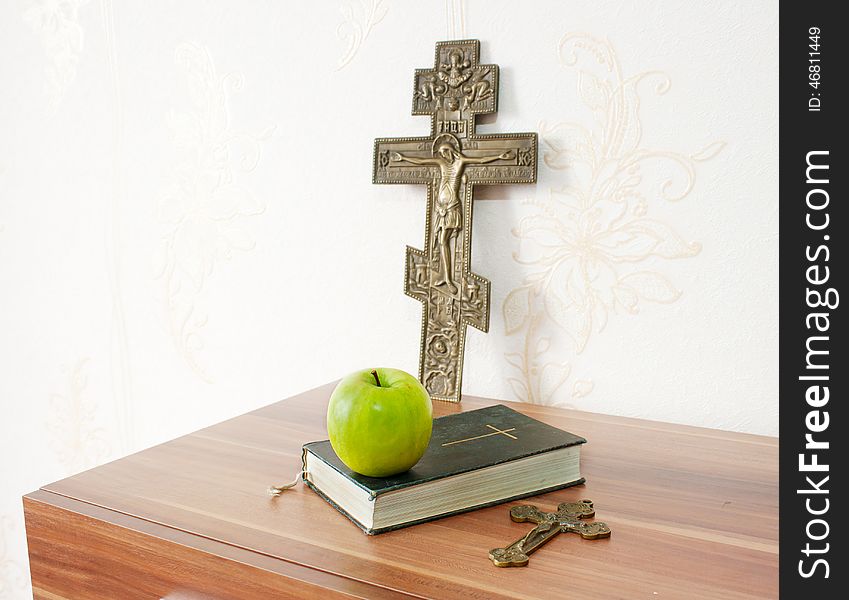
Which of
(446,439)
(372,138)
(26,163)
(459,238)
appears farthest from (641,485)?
(26,163)

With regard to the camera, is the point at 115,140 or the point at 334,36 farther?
the point at 115,140

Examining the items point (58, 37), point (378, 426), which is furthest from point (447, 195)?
point (58, 37)

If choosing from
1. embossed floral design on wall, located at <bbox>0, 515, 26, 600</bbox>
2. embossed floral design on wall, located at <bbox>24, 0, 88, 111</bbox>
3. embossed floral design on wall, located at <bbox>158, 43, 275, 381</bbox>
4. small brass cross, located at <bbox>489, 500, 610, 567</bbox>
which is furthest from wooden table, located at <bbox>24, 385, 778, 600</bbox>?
embossed floral design on wall, located at <bbox>0, 515, 26, 600</bbox>

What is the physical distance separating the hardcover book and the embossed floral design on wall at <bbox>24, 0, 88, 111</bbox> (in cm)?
96

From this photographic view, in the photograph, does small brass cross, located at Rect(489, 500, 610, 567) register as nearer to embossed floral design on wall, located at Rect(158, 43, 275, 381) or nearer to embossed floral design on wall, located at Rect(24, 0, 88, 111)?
embossed floral design on wall, located at Rect(158, 43, 275, 381)

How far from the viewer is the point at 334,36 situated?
3.66 feet

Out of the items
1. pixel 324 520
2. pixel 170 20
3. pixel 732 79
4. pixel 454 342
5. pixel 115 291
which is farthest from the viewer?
pixel 115 291

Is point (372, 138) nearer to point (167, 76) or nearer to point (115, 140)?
point (167, 76)

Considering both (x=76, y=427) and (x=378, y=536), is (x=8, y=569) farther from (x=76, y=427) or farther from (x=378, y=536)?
(x=378, y=536)

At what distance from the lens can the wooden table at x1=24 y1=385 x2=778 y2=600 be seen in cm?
59

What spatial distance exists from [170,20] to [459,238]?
63 cm

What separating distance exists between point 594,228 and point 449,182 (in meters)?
0.20

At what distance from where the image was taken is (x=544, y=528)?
658 millimetres
